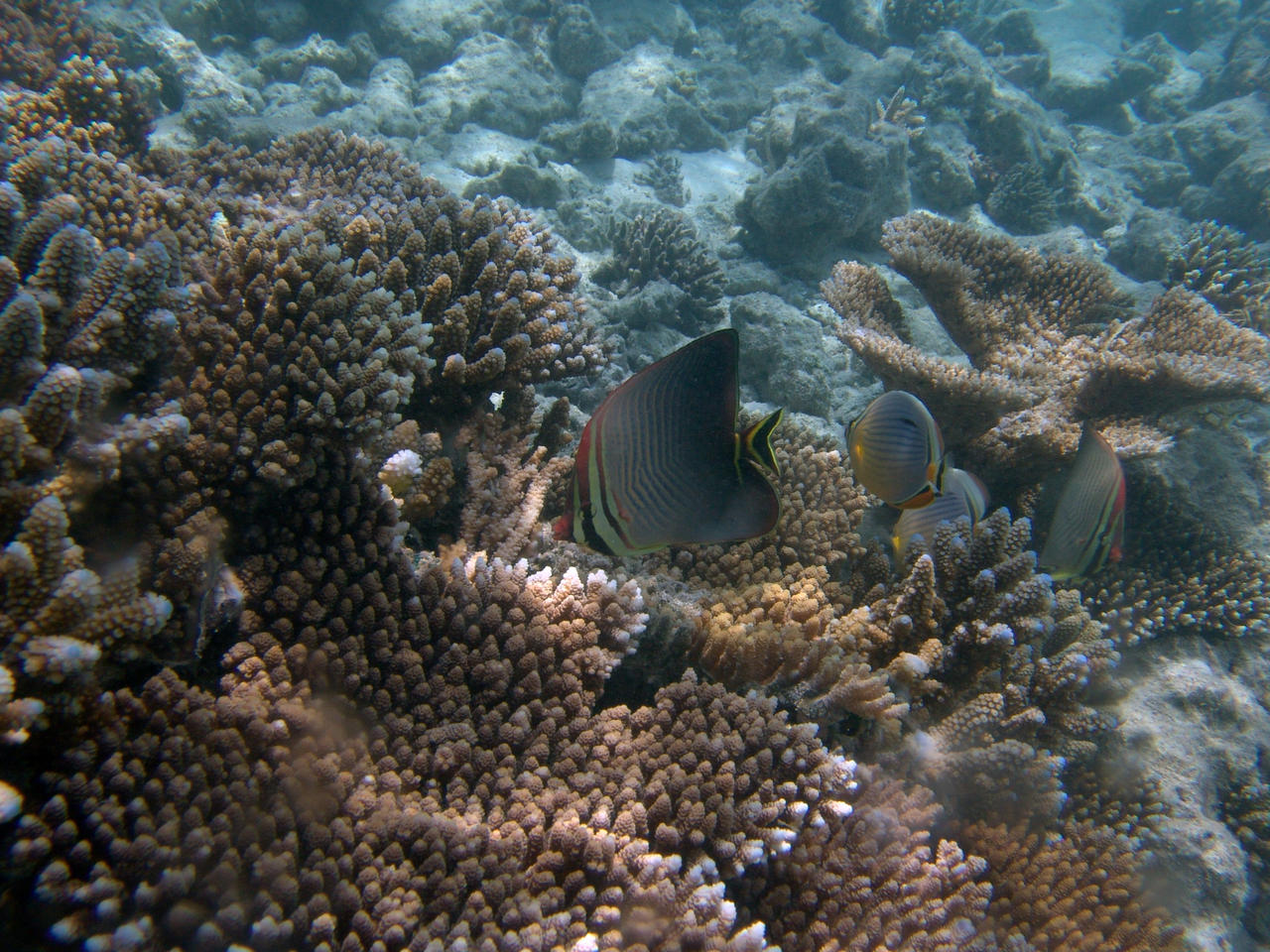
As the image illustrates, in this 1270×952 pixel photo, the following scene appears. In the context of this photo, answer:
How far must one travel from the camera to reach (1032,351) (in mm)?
5500

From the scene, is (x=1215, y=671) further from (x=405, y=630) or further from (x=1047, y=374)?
(x=405, y=630)

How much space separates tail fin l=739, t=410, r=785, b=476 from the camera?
166cm

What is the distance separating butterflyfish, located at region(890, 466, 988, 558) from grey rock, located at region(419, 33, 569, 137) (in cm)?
962

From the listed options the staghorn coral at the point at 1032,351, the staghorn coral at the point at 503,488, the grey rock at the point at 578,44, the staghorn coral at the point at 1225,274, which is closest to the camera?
the staghorn coral at the point at 503,488

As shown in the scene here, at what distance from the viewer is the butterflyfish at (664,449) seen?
1.69 metres

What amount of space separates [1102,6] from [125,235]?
30581 millimetres

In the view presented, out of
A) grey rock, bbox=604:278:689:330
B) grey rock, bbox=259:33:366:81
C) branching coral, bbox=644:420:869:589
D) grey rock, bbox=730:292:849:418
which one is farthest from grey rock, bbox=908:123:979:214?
grey rock, bbox=259:33:366:81

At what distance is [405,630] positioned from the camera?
238 centimetres

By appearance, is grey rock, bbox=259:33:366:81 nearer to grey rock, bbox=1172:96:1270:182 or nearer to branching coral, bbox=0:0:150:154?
branching coral, bbox=0:0:150:154

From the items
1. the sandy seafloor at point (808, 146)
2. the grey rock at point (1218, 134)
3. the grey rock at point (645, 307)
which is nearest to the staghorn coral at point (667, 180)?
the sandy seafloor at point (808, 146)

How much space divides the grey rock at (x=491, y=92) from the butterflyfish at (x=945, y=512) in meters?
9.62

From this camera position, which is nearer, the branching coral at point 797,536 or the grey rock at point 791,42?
the branching coral at point 797,536

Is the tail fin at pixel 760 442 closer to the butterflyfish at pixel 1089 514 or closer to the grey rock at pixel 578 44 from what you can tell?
the butterflyfish at pixel 1089 514

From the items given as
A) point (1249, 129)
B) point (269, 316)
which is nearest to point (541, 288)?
point (269, 316)
